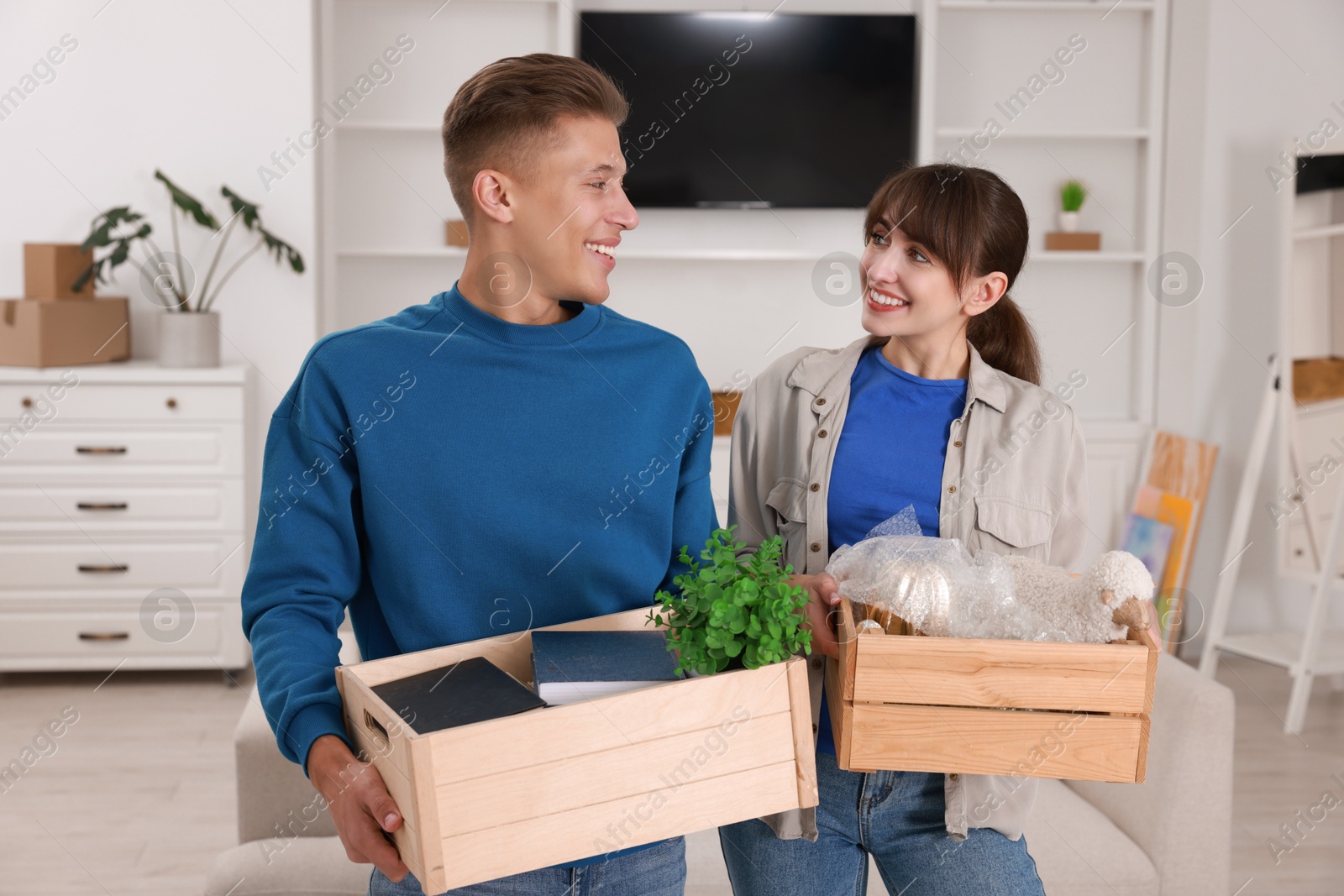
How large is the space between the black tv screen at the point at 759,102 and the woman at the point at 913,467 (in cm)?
301

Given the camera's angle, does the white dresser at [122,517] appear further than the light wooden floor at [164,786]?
Yes

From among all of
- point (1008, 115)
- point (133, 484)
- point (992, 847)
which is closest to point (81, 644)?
point (133, 484)

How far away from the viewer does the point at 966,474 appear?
1.41m

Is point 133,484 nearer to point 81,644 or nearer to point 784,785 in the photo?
point 81,644

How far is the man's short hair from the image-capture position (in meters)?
1.21

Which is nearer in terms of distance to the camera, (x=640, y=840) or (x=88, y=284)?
(x=640, y=840)

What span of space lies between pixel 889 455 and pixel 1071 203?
350 cm

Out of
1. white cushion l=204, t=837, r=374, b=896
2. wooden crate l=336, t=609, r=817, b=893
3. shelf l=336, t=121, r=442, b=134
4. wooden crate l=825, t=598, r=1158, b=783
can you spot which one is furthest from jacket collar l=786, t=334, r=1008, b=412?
shelf l=336, t=121, r=442, b=134

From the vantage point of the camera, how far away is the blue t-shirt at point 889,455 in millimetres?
1423

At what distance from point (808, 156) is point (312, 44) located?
6.44 ft

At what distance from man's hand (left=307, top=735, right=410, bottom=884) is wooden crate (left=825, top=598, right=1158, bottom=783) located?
1.53 ft

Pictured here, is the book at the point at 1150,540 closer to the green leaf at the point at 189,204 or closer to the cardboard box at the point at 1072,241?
the cardboard box at the point at 1072,241

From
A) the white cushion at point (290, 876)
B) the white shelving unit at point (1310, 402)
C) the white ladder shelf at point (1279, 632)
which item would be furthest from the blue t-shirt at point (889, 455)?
the white shelving unit at point (1310, 402)

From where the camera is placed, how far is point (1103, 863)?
1.89m
